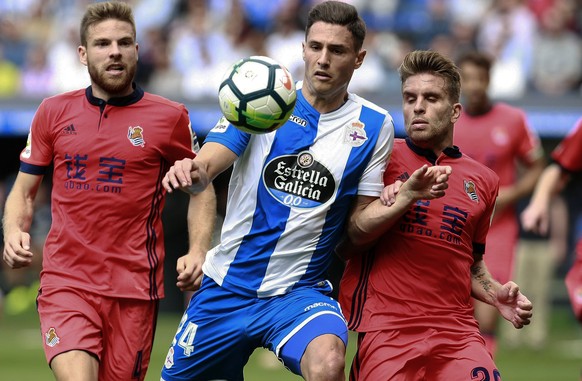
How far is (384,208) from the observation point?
21.2ft

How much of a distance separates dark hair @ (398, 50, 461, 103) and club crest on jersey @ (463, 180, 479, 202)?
481 millimetres

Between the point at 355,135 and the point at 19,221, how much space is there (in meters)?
2.11

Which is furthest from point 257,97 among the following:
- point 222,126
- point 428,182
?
point 428,182

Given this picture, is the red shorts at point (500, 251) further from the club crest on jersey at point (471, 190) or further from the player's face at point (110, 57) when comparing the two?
the player's face at point (110, 57)

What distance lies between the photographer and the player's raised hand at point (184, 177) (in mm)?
6027

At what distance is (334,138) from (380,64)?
11.3 metres

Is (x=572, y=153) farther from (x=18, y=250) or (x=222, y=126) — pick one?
(x=18, y=250)

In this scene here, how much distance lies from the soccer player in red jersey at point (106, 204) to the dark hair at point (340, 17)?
1.17 meters

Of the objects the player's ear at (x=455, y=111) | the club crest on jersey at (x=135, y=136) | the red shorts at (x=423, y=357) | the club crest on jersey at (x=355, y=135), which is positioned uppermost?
the player's ear at (x=455, y=111)

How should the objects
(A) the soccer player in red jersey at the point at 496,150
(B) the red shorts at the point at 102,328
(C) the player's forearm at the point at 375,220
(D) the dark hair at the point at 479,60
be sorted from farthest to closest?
(A) the soccer player in red jersey at the point at 496,150
(D) the dark hair at the point at 479,60
(B) the red shorts at the point at 102,328
(C) the player's forearm at the point at 375,220

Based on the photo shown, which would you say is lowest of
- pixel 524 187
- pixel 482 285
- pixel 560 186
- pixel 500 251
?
pixel 500 251

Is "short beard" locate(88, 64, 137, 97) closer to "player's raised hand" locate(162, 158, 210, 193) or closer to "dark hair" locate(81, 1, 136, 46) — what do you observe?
"dark hair" locate(81, 1, 136, 46)

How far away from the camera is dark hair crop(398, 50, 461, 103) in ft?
22.3

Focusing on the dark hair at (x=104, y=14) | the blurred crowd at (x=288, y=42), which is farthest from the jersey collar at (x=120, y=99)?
the blurred crowd at (x=288, y=42)
